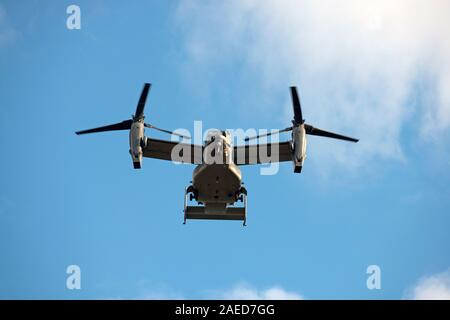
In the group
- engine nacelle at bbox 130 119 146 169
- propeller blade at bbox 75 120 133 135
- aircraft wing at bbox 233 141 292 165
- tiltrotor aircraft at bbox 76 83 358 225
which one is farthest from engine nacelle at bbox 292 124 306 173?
propeller blade at bbox 75 120 133 135

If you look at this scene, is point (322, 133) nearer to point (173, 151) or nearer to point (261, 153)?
point (261, 153)

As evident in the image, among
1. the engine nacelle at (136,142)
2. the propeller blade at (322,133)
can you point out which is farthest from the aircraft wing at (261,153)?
the engine nacelle at (136,142)

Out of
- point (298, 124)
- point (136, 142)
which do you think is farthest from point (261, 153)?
point (136, 142)

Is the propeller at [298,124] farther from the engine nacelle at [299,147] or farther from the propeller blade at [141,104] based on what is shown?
the propeller blade at [141,104]

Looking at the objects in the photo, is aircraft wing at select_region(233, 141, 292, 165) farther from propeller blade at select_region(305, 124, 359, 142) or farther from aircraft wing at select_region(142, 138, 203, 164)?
aircraft wing at select_region(142, 138, 203, 164)

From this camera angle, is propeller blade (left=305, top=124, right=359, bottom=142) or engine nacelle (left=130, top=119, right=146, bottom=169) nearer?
engine nacelle (left=130, top=119, right=146, bottom=169)
